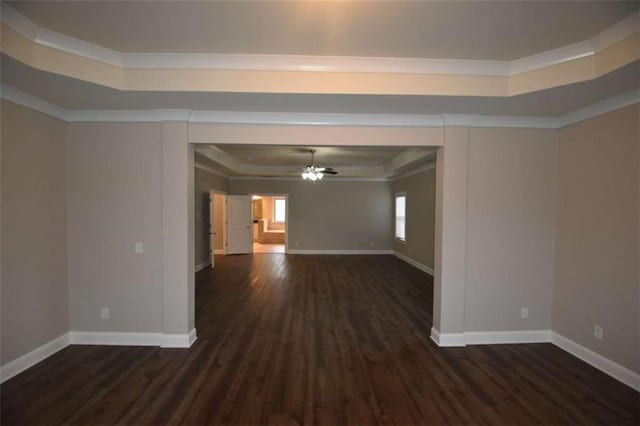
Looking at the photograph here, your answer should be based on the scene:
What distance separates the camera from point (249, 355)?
2.96 meters

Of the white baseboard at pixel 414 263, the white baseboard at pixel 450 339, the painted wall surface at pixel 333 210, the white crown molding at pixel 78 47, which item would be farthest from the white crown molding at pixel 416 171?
the white crown molding at pixel 78 47

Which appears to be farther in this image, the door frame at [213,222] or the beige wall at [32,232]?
the door frame at [213,222]

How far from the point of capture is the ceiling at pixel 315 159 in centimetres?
591

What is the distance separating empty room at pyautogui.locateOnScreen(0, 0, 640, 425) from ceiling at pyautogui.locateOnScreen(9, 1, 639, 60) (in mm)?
16

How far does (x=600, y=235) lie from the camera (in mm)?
2744

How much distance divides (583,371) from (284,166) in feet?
23.9

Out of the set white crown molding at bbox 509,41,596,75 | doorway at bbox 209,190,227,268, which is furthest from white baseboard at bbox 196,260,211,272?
white crown molding at bbox 509,41,596,75

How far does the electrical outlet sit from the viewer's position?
2.73 meters

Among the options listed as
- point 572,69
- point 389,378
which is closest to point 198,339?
point 389,378

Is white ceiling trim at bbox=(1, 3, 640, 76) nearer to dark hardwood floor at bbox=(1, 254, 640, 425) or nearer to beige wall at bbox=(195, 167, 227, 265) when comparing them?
dark hardwood floor at bbox=(1, 254, 640, 425)

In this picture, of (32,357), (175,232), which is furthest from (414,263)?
(32,357)

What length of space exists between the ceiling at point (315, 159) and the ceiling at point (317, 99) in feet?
6.84

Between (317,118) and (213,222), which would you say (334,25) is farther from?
(213,222)

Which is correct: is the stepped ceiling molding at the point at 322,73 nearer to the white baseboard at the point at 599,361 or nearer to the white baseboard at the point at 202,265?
the white baseboard at the point at 599,361
